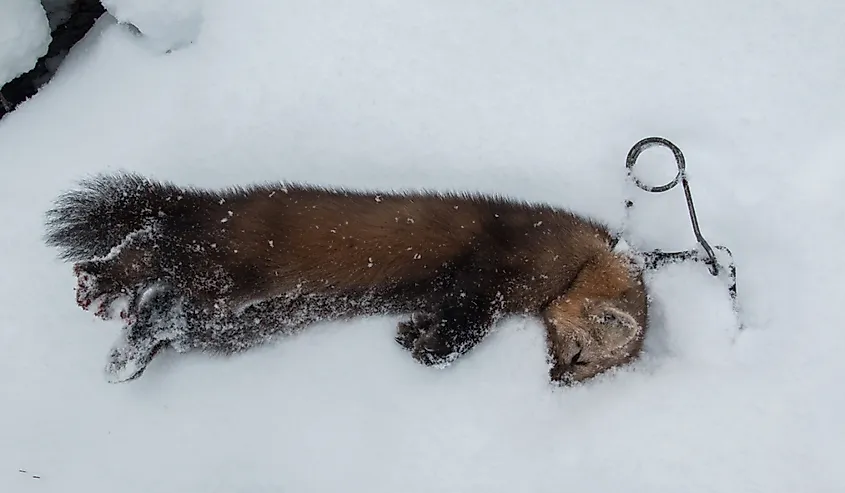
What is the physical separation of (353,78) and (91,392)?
200cm

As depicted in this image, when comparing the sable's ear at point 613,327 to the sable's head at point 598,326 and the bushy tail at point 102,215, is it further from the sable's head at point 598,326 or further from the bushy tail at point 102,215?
the bushy tail at point 102,215

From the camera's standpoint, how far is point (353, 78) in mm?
3729

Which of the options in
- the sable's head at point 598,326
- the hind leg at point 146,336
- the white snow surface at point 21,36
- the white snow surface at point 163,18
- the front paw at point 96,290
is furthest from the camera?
the white snow surface at point 163,18

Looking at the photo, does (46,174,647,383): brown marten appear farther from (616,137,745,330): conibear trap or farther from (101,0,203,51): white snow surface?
(101,0,203,51): white snow surface

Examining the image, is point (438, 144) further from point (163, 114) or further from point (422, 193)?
point (163, 114)

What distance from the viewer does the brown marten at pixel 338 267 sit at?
327 cm

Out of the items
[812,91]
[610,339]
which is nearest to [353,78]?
[610,339]

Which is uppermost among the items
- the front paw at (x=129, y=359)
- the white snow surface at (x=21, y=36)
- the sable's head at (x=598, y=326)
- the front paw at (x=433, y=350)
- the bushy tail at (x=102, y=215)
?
the white snow surface at (x=21, y=36)

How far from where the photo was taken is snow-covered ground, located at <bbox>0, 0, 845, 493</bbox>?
11.5 feet

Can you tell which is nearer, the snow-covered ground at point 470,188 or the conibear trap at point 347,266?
the conibear trap at point 347,266

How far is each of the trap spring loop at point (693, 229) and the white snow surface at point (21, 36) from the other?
2939 mm

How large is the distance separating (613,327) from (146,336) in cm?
215

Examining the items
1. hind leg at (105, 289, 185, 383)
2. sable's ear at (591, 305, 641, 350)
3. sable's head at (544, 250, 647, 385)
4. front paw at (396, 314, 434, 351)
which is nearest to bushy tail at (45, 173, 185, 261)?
hind leg at (105, 289, 185, 383)

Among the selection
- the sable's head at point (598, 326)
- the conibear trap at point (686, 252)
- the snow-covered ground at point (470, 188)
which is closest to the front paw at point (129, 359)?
the snow-covered ground at point (470, 188)
